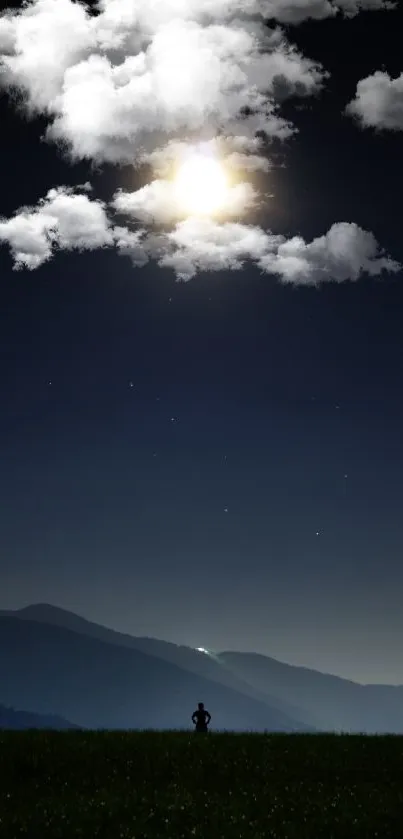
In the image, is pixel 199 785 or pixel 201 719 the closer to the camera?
pixel 199 785

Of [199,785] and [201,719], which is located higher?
[201,719]

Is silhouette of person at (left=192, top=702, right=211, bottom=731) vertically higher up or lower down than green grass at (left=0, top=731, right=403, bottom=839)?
higher up

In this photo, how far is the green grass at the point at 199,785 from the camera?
23.0 m

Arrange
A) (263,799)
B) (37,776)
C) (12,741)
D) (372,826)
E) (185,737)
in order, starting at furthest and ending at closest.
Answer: (185,737)
(12,741)
(37,776)
(263,799)
(372,826)

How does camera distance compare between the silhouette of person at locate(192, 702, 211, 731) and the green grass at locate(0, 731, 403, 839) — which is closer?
the green grass at locate(0, 731, 403, 839)

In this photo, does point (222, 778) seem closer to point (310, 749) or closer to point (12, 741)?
point (310, 749)

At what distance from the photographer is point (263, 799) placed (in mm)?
25609

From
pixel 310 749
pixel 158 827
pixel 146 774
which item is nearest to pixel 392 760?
pixel 310 749

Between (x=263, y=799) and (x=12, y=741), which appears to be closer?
(x=263, y=799)

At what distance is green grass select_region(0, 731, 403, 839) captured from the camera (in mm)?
22984

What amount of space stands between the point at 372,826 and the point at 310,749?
288 inches

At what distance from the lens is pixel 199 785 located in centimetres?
2742

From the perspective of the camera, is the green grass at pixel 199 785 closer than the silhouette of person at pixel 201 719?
Yes

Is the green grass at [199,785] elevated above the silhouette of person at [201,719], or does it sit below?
below
